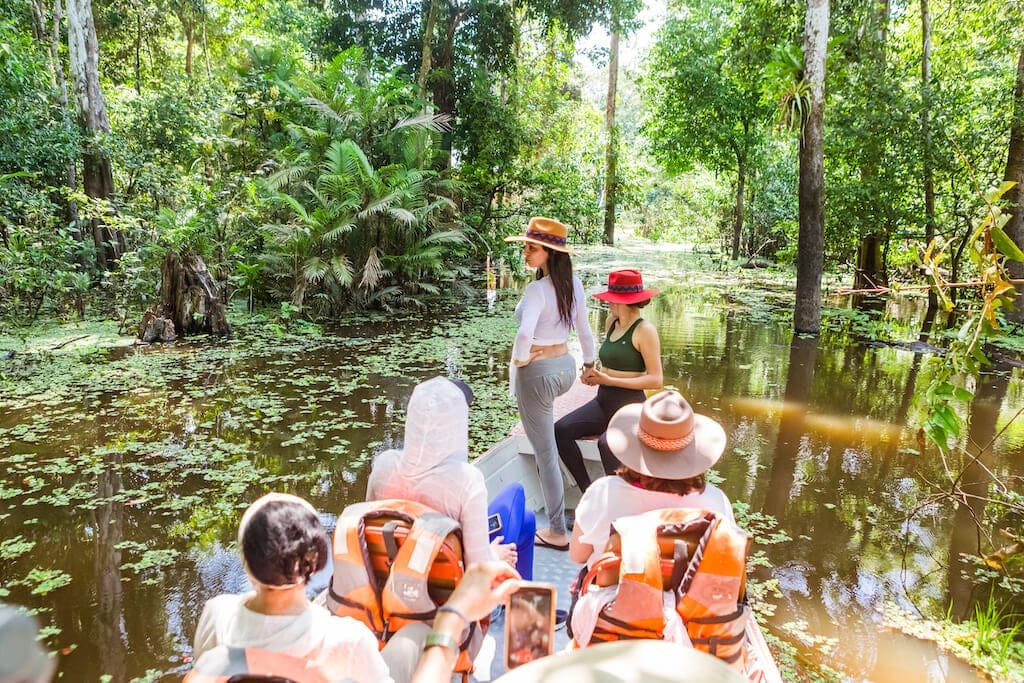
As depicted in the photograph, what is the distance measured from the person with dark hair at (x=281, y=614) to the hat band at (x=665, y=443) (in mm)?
985

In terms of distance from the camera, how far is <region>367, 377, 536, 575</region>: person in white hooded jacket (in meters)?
2.03

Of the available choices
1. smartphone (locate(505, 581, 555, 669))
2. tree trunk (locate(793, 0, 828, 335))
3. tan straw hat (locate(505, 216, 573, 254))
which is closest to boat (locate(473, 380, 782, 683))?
smartphone (locate(505, 581, 555, 669))

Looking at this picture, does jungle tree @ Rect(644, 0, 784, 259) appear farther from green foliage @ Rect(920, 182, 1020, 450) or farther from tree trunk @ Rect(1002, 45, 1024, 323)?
green foliage @ Rect(920, 182, 1020, 450)

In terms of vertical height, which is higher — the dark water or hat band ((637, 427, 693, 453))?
hat band ((637, 427, 693, 453))

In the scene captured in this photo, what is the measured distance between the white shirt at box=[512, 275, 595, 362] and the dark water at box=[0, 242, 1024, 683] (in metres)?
1.84

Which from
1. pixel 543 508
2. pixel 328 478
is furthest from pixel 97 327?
pixel 543 508

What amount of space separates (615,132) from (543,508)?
888 inches

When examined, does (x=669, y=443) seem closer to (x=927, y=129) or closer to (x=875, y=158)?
Result: (x=927, y=129)

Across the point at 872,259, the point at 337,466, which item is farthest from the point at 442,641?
the point at 872,259

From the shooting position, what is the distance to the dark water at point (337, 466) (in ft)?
11.6

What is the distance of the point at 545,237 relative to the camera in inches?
128

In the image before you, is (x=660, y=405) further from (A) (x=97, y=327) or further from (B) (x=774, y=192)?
(B) (x=774, y=192)

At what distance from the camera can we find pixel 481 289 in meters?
15.0

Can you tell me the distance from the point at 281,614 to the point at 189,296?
916 cm
